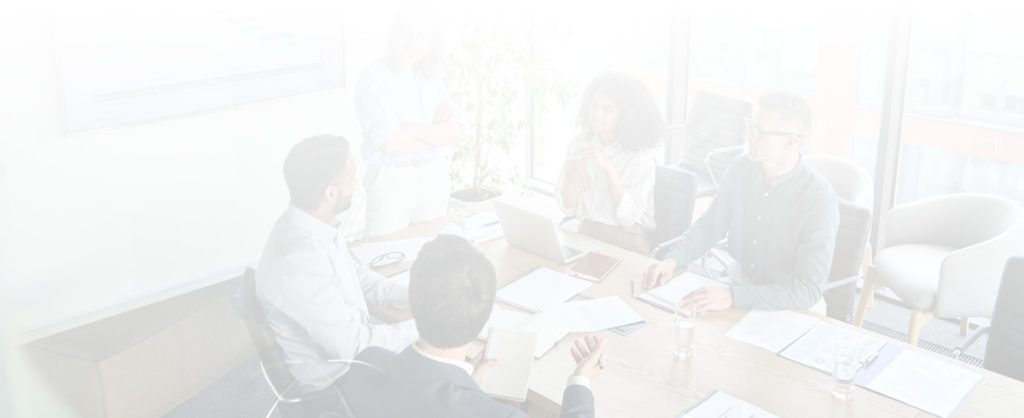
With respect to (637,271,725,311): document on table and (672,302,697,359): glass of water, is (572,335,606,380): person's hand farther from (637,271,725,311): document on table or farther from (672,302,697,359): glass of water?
(637,271,725,311): document on table

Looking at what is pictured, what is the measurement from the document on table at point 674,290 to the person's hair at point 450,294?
32.9 inches

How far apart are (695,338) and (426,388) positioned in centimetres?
100

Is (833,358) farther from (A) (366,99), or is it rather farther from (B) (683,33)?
(B) (683,33)

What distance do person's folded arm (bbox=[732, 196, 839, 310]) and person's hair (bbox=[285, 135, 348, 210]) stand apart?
49.3 inches

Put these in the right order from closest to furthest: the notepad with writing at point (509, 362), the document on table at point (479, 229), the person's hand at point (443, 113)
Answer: the notepad with writing at point (509, 362) < the document on table at point (479, 229) < the person's hand at point (443, 113)

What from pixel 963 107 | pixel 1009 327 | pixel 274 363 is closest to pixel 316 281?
pixel 274 363

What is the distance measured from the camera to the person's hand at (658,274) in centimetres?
289

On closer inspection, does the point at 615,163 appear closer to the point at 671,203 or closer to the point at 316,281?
the point at 671,203

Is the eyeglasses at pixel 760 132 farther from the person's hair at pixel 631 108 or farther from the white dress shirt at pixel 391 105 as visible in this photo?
the white dress shirt at pixel 391 105

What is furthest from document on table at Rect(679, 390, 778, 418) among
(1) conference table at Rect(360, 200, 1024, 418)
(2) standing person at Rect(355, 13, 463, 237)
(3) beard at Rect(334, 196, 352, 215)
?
(2) standing person at Rect(355, 13, 463, 237)

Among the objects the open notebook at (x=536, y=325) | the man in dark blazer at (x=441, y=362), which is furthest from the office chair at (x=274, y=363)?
the open notebook at (x=536, y=325)

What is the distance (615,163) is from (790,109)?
0.84 meters

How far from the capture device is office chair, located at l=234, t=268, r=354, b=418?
2.34m

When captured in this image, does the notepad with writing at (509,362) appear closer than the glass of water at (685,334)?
Yes
